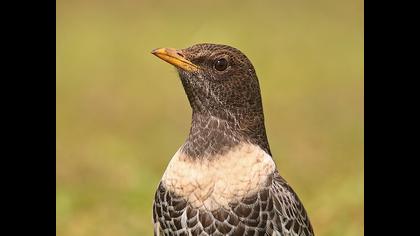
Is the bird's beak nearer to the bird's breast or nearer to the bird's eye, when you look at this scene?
the bird's eye

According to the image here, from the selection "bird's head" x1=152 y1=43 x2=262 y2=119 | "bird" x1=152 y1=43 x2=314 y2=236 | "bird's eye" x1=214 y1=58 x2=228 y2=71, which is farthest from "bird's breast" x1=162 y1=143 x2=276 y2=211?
"bird's eye" x1=214 y1=58 x2=228 y2=71

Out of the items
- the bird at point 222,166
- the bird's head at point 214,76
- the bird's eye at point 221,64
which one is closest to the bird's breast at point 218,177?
the bird at point 222,166

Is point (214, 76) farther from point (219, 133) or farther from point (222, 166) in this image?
point (222, 166)

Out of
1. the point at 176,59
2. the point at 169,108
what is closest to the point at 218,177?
the point at 176,59

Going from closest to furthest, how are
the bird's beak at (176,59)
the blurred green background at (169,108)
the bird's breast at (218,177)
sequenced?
the bird's breast at (218,177) < the bird's beak at (176,59) < the blurred green background at (169,108)

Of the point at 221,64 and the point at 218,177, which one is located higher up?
the point at 221,64

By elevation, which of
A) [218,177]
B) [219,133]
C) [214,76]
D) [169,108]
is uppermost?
[169,108]

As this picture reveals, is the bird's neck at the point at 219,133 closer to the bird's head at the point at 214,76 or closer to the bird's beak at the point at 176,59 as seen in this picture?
the bird's head at the point at 214,76
